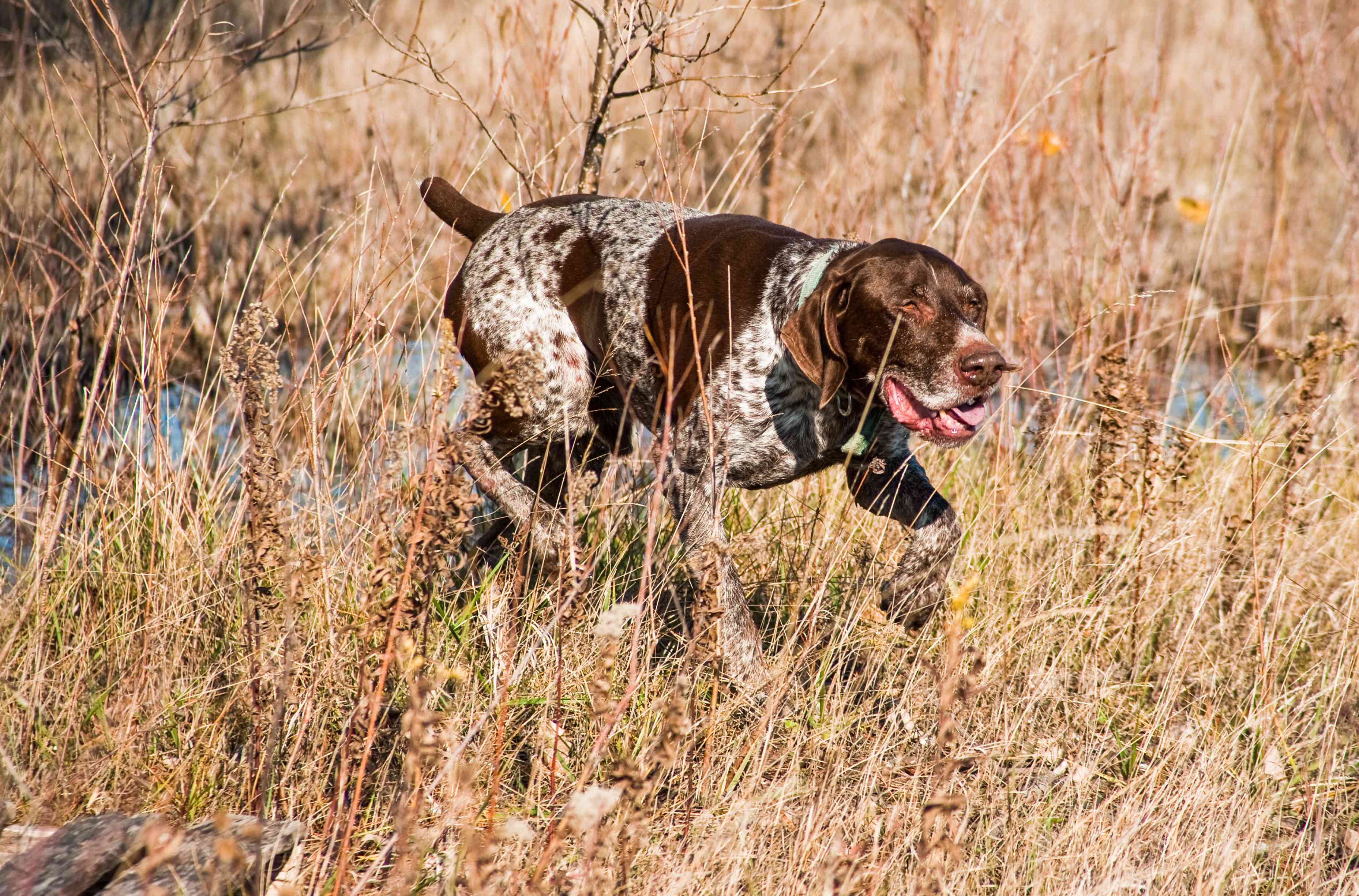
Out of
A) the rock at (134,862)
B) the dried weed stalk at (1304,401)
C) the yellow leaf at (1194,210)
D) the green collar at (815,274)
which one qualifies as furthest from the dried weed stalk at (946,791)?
the yellow leaf at (1194,210)

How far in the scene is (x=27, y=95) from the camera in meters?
6.64

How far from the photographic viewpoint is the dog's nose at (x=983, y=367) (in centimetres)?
327

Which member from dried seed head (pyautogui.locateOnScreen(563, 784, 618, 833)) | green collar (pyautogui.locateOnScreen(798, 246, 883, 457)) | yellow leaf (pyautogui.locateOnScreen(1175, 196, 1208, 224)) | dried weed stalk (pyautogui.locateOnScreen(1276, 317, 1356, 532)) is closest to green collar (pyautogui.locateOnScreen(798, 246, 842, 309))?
green collar (pyautogui.locateOnScreen(798, 246, 883, 457))

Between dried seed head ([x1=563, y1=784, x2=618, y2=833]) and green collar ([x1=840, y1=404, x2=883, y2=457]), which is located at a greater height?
green collar ([x1=840, y1=404, x2=883, y2=457])

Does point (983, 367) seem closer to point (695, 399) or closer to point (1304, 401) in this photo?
point (695, 399)

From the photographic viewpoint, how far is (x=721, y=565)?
3.29 meters

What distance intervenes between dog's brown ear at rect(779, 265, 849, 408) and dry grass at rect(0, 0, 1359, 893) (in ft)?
1.46

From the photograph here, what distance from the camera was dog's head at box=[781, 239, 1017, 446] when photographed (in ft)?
11.0

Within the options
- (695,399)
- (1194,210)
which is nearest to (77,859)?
(695,399)

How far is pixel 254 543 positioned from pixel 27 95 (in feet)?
16.6

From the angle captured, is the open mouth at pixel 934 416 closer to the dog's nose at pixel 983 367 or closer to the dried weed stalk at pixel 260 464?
the dog's nose at pixel 983 367

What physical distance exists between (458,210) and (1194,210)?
4.19 meters

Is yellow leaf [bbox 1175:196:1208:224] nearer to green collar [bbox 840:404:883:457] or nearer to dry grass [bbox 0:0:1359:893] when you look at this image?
dry grass [bbox 0:0:1359:893]

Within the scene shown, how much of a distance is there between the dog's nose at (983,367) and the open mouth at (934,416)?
6 centimetres
